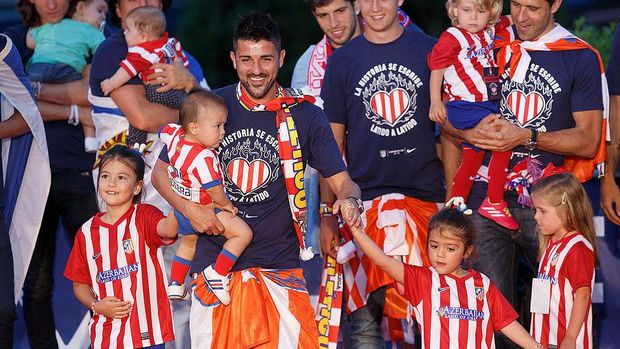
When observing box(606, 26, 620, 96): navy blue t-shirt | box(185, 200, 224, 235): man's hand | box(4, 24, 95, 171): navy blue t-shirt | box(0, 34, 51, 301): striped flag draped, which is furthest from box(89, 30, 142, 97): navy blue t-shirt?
box(606, 26, 620, 96): navy blue t-shirt

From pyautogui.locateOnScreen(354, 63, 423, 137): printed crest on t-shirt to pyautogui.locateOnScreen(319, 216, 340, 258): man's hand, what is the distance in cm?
57

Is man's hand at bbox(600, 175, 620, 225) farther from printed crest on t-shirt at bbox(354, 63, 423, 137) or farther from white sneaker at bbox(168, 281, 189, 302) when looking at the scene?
white sneaker at bbox(168, 281, 189, 302)

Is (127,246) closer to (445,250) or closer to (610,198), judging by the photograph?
(445,250)

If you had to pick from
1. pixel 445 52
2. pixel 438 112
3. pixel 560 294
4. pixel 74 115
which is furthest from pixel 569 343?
pixel 74 115

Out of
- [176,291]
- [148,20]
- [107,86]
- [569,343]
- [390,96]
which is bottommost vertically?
[569,343]

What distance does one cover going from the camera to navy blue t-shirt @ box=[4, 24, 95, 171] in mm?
7258

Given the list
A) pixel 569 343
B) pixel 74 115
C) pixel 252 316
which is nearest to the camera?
pixel 252 316

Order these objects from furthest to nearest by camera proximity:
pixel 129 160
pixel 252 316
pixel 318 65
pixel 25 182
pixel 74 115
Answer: pixel 74 115, pixel 318 65, pixel 25 182, pixel 129 160, pixel 252 316

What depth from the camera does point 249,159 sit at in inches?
220

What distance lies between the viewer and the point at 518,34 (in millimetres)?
6438

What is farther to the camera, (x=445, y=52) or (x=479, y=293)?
(x=445, y=52)

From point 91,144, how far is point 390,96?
187cm

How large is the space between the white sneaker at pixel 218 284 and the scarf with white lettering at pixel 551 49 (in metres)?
1.93

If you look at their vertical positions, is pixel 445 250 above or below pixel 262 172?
below
